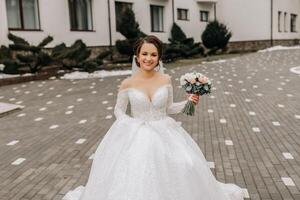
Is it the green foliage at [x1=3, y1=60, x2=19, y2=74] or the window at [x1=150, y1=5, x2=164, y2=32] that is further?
the window at [x1=150, y1=5, x2=164, y2=32]

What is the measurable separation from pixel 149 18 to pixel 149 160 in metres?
24.4

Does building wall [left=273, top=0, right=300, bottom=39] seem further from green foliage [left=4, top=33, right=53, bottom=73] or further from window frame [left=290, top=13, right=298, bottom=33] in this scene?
green foliage [left=4, top=33, right=53, bottom=73]

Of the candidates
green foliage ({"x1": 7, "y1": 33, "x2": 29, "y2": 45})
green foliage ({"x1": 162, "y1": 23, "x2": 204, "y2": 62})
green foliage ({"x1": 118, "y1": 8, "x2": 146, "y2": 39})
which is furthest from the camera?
green foliage ({"x1": 162, "y1": 23, "x2": 204, "y2": 62})

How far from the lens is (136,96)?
402 cm

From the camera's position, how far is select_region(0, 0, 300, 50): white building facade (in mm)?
20141

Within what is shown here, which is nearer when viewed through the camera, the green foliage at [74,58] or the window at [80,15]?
the green foliage at [74,58]

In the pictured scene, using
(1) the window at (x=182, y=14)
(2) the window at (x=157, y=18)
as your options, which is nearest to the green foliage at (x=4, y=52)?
(2) the window at (x=157, y=18)

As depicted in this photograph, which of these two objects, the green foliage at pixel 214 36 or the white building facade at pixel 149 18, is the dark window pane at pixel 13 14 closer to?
the white building facade at pixel 149 18

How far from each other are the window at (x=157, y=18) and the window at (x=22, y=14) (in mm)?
9806

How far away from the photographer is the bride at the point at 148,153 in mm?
3869

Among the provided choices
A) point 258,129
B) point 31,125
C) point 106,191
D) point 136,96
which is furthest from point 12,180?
point 258,129

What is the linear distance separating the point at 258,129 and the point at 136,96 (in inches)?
205

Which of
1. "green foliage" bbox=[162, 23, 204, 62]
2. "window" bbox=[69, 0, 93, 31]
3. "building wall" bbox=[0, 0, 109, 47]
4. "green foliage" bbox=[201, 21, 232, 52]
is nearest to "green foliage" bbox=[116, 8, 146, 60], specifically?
"building wall" bbox=[0, 0, 109, 47]

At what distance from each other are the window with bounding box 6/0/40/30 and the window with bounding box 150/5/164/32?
32.2 feet
